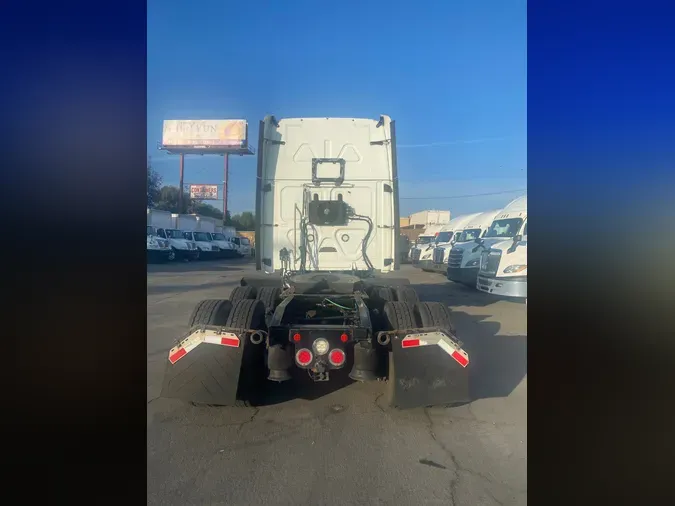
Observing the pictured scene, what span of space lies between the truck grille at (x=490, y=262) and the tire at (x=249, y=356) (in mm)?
6928

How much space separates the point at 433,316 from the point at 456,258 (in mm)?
9616

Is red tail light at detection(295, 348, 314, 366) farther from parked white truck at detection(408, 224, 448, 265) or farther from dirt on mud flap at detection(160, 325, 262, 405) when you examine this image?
parked white truck at detection(408, 224, 448, 265)

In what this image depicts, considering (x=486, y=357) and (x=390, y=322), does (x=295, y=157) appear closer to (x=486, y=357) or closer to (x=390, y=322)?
(x=390, y=322)

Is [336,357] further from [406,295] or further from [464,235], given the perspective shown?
[464,235]

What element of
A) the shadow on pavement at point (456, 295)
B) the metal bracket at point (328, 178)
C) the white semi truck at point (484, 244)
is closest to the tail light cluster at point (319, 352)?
the metal bracket at point (328, 178)

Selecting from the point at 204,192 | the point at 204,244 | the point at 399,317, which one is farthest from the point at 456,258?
the point at 204,192

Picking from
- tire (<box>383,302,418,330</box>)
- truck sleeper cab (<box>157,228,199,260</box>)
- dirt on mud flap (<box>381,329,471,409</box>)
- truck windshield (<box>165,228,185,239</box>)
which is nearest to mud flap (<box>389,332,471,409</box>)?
dirt on mud flap (<box>381,329,471,409</box>)

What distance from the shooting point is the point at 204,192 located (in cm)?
3612

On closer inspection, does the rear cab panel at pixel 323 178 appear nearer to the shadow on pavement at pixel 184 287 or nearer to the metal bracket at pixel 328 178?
the metal bracket at pixel 328 178

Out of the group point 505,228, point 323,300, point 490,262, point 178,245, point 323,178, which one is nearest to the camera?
point 323,300

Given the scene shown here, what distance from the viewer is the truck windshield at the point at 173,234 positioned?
2063 centimetres

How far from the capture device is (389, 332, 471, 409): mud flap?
3.53 meters

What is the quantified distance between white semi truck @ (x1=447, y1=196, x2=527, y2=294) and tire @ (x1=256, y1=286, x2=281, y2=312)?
6.96 metres

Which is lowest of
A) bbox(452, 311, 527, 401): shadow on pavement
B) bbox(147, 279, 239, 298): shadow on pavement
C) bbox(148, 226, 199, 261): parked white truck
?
bbox(452, 311, 527, 401): shadow on pavement
